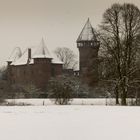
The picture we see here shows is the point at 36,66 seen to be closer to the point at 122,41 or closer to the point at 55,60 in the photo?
the point at 55,60

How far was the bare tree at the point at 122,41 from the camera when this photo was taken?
118 ft

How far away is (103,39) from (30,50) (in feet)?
187

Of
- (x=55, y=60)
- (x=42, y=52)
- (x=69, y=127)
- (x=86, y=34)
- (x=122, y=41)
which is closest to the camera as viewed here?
(x=69, y=127)

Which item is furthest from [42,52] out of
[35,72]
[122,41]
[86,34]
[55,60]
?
[122,41]

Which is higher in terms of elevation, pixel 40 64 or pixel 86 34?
pixel 86 34

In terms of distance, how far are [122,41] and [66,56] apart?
5723 cm

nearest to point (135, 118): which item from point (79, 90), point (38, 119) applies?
point (38, 119)

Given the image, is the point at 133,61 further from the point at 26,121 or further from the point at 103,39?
the point at 26,121

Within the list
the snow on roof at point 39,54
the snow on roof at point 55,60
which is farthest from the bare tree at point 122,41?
the snow on roof at point 55,60

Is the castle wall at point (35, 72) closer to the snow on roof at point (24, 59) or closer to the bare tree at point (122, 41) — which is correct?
the snow on roof at point (24, 59)

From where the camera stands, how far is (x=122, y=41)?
121ft

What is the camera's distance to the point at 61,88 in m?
33.6

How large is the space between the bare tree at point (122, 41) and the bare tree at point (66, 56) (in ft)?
175

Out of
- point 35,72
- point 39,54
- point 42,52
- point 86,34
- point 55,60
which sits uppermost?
point 86,34
